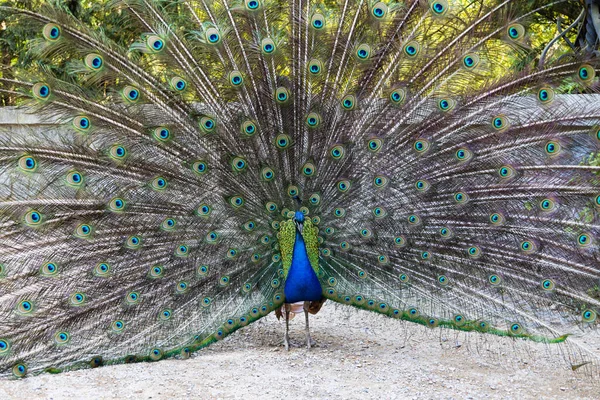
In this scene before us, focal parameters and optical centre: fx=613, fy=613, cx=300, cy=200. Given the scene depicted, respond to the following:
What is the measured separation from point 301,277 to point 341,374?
0.69m

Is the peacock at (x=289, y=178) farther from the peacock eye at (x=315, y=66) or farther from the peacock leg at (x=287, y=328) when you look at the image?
the peacock leg at (x=287, y=328)

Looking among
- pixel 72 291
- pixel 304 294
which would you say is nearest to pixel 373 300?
pixel 304 294

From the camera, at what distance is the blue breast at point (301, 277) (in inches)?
166

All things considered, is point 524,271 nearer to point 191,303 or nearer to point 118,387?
point 191,303

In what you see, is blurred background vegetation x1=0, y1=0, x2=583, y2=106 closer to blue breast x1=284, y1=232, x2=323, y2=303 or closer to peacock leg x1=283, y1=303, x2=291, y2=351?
blue breast x1=284, y1=232, x2=323, y2=303

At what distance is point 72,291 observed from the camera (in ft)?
13.0

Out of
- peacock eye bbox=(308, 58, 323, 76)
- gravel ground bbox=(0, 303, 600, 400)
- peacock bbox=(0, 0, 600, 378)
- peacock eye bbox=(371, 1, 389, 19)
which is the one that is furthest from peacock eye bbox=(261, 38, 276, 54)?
gravel ground bbox=(0, 303, 600, 400)

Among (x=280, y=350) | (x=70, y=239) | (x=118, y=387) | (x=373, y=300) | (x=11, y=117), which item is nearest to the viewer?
(x=118, y=387)

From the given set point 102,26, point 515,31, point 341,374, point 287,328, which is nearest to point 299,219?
point 287,328

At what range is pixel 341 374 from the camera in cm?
404

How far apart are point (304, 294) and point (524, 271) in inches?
57.7

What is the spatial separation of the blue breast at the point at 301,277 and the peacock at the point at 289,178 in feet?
0.05

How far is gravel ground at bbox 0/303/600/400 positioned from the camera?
367 cm

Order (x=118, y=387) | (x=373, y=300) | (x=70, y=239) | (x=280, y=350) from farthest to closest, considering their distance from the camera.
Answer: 1. (x=280, y=350)
2. (x=373, y=300)
3. (x=70, y=239)
4. (x=118, y=387)
